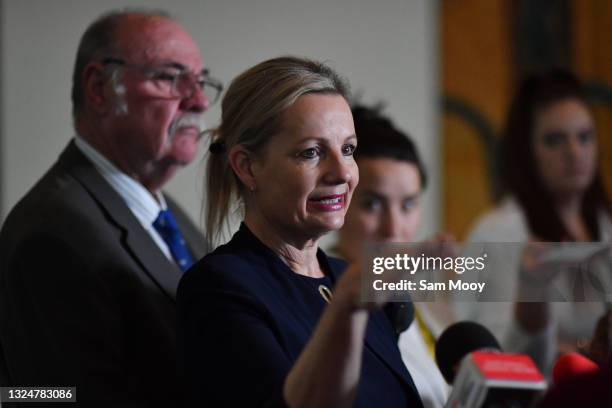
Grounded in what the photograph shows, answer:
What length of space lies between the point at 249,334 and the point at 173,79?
0.88m

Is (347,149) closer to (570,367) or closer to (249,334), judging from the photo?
(249,334)

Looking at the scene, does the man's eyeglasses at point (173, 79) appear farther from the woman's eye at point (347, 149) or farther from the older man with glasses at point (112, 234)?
the woman's eye at point (347, 149)

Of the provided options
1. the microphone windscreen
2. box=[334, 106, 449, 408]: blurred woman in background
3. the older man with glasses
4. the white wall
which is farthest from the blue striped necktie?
the white wall

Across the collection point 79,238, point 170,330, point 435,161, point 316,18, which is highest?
point 316,18

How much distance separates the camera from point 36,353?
1.40 metres

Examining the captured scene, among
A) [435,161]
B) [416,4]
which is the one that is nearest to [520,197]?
[435,161]

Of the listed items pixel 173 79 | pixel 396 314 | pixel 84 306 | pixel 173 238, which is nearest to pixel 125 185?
pixel 173 238

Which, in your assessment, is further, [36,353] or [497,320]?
[497,320]

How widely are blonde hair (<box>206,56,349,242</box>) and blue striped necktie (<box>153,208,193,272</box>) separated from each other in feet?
1.05

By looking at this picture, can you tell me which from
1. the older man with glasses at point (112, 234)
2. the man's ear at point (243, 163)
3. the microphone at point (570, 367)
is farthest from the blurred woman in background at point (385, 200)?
the microphone at point (570, 367)

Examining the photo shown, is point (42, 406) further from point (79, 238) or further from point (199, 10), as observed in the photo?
point (199, 10)

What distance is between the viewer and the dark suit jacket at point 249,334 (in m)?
1.04

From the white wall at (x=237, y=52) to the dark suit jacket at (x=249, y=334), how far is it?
5.05ft

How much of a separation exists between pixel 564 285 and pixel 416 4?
299cm
